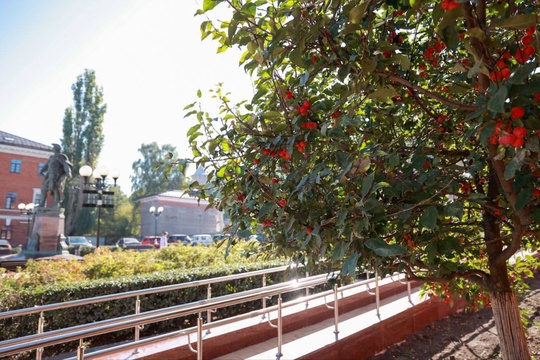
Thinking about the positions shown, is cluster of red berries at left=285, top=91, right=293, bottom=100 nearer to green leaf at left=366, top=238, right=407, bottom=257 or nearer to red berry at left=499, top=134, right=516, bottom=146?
green leaf at left=366, top=238, right=407, bottom=257

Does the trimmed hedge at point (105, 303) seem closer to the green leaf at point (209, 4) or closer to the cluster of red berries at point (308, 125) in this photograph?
the cluster of red berries at point (308, 125)

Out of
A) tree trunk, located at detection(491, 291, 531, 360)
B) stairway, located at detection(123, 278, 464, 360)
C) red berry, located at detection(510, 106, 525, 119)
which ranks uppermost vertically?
red berry, located at detection(510, 106, 525, 119)

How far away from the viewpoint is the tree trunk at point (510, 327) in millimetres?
2324

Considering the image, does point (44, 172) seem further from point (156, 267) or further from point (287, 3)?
point (287, 3)

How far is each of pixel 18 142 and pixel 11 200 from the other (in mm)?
5273

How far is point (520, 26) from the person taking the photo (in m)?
1.09

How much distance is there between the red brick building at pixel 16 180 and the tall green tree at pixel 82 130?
2916mm

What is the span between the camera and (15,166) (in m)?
32.3

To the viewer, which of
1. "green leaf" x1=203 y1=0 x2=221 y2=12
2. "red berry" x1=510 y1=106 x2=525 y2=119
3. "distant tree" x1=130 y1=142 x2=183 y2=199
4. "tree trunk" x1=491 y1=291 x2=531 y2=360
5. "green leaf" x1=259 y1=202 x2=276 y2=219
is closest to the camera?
"red berry" x1=510 y1=106 x2=525 y2=119

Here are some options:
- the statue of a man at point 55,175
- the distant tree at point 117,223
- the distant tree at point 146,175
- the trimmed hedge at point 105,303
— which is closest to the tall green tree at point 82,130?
the distant tree at point 117,223

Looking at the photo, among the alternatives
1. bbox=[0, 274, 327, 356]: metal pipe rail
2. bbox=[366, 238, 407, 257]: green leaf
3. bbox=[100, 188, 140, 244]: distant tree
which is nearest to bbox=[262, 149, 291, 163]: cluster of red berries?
bbox=[366, 238, 407, 257]: green leaf

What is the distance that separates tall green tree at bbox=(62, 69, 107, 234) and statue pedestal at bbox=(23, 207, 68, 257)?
20.3m

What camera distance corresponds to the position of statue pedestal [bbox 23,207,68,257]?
13938 mm

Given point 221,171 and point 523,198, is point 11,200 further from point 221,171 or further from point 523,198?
point 523,198
